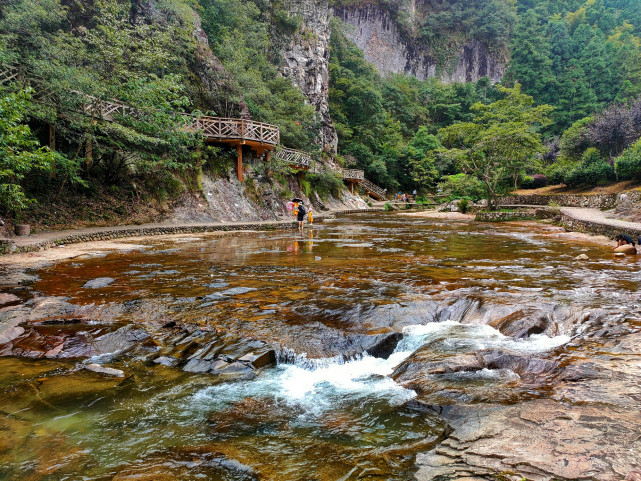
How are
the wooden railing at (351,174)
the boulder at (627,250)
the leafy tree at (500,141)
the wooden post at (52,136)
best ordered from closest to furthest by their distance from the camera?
the boulder at (627,250) → the wooden post at (52,136) → the leafy tree at (500,141) → the wooden railing at (351,174)

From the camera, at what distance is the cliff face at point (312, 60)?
121 ft

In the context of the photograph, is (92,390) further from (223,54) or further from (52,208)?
(223,54)

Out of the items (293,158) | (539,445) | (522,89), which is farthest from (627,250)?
(522,89)

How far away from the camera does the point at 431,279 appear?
7.33m

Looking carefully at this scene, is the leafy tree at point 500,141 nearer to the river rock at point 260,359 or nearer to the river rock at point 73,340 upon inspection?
the river rock at point 260,359

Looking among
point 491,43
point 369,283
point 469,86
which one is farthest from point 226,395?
point 491,43

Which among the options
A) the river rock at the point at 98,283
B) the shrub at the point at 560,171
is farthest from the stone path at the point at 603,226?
the river rock at the point at 98,283

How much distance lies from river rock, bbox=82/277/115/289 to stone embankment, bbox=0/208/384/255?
4.28 m

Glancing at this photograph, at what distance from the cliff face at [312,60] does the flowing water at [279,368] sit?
31402mm

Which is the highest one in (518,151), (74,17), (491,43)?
(491,43)

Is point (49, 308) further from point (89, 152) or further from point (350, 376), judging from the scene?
point (89, 152)

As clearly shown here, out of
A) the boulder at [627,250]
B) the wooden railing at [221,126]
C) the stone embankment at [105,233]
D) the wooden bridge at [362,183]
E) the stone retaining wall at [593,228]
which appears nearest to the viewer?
the boulder at [627,250]

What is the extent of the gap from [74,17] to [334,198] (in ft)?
74.9

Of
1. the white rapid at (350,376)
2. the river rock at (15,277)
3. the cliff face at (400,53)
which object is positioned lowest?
the white rapid at (350,376)
